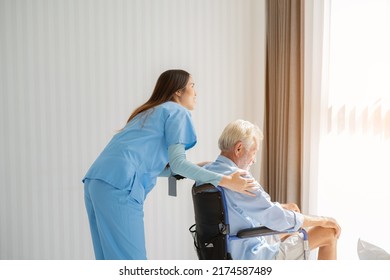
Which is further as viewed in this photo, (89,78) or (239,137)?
(89,78)

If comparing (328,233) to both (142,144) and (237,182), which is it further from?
(142,144)

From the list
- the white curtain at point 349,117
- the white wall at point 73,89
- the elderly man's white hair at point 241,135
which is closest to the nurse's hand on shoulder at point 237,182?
the elderly man's white hair at point 241,135

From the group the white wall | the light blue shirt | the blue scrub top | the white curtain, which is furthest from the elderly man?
the white wall

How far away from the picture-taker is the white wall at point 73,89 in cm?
319

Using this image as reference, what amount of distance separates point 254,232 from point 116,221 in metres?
0.62

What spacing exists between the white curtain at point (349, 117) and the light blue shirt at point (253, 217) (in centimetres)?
76

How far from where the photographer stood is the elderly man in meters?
1.95

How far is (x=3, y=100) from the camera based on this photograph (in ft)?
10.5

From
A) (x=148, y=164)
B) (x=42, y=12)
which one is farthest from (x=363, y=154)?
(x=42, y=12)

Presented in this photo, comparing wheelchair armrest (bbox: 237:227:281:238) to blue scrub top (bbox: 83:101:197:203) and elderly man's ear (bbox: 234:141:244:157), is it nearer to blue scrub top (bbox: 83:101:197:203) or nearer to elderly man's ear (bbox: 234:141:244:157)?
elderly man's ear (bbox: 234:141:244:157)

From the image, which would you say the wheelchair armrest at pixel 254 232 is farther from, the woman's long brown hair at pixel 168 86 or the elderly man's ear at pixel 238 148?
the woman's long brown hair at pixel 168 86

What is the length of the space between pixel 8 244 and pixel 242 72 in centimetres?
216

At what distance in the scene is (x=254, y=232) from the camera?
1917 millimetres

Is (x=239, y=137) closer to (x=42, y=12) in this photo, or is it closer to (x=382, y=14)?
(x=382, y=14)
